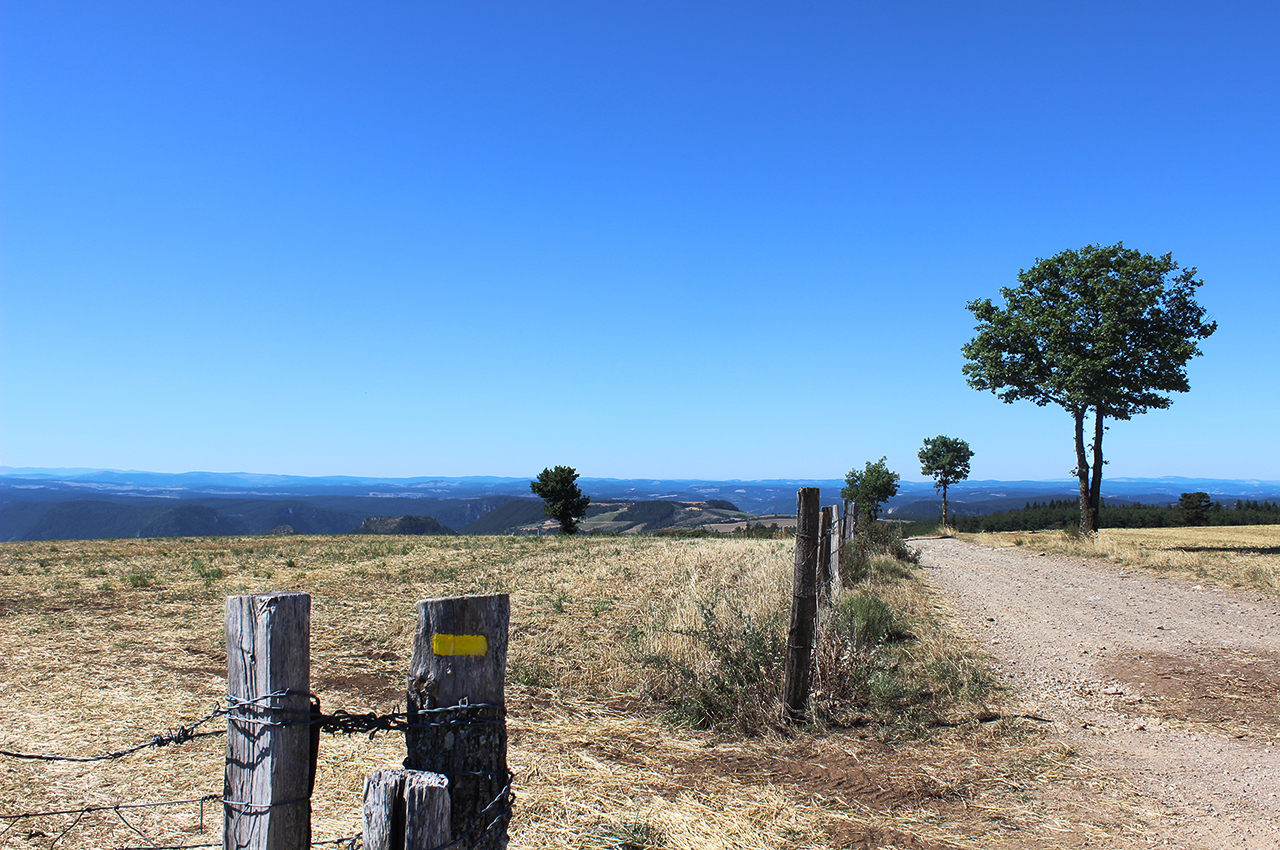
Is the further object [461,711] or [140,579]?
[140,579]

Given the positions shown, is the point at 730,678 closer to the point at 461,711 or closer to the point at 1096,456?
the point at 461,711

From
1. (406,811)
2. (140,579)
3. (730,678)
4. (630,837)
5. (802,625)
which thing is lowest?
(140,579)

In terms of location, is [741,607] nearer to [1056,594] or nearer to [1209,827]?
[1209,827]

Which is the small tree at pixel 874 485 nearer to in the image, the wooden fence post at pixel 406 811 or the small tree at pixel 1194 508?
the small tree at pixel 1194 508

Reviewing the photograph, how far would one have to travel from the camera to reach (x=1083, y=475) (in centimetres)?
2419

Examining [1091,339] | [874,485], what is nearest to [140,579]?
[1091,339]

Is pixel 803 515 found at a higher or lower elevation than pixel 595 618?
higher

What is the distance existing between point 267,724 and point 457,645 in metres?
0.69

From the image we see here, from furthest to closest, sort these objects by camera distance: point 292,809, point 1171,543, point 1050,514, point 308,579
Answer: point 1050,514 → point 1171,543 → point 308,579 → point 292,809

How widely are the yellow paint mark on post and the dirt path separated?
167 inches

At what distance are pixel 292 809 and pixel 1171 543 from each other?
28897mm

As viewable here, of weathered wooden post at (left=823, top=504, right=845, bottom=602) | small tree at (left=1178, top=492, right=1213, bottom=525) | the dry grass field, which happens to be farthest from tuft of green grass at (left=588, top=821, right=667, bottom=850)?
small tree at (left=1178, top=492, right=1213, bottom=525)

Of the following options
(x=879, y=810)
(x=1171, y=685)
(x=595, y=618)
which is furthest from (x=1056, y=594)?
(x=879, y=810)

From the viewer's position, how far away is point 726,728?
6.41 m
